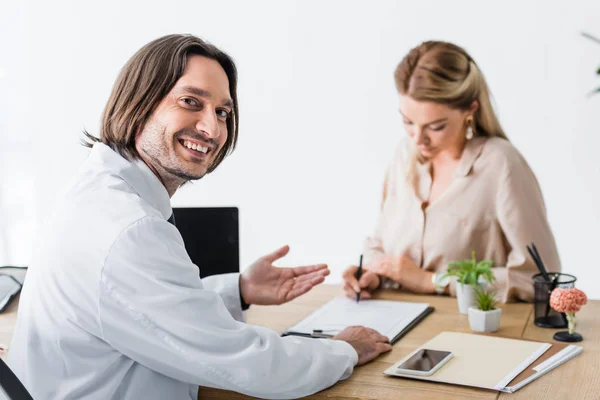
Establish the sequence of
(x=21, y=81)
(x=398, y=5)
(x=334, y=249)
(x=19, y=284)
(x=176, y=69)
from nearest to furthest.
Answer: (x=176, y=69) < (x=19, y=284) < (x=398, y=5) < (x=334, y=249) < (x=21, y=81)

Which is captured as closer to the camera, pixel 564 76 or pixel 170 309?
pixel 170 309

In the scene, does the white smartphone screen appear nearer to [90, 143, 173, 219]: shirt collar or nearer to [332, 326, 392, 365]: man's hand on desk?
[332, 326, 392, 365]: man's hand on desk

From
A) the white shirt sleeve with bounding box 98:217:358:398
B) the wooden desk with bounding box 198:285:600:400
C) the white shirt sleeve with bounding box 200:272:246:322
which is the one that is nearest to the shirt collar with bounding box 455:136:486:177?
the wooden desk with bounding box 198:285:600:400

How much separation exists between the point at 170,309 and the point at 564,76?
285cm

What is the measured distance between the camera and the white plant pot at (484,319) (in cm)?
189

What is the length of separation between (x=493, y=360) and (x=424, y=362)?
0.16 meters

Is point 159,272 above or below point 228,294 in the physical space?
above

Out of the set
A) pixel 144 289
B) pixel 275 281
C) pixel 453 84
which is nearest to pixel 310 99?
pixel 453 84

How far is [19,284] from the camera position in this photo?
2287mm

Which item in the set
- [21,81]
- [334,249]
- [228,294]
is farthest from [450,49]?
[21,81]

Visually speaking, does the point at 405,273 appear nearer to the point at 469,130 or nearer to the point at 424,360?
the point at 469,130

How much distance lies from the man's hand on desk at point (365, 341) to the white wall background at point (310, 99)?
222 centimetres

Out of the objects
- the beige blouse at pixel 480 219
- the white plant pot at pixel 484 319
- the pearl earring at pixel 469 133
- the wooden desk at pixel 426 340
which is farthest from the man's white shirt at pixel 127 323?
the pearl earring at pixel 469 133

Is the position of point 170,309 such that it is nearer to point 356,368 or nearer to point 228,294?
point 356,368
